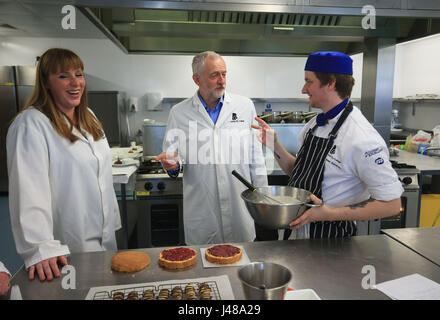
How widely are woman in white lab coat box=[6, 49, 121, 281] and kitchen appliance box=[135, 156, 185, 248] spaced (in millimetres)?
1106

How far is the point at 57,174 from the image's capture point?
146cm

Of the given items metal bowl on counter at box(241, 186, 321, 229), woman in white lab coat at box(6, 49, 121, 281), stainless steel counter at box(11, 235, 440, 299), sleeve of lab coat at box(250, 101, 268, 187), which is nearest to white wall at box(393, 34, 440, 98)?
sleeve of lab coat at box(250, 101, 268, 187)

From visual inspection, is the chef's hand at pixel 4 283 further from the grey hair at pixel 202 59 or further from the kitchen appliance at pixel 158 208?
the kitchen appliance at pixel 158 208

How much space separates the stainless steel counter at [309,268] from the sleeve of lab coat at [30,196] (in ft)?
0.30

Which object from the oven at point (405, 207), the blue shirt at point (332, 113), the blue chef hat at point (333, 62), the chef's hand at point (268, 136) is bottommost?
the oven at point (405, 207)

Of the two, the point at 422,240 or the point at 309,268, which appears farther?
the point at 422,240

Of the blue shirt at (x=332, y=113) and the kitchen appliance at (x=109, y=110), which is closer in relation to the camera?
the blue shirt at (x=332, y=113)

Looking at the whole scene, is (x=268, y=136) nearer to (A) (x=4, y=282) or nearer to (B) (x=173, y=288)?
(B) (x=173, y=288)

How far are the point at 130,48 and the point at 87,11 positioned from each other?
3.63 ft

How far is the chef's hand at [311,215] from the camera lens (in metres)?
1.28

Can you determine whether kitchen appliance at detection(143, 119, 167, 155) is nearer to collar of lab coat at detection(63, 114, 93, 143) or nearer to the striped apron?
collar of lab coat at detection(63, 114, 93, 143)

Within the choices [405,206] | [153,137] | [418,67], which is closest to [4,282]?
[153,137]

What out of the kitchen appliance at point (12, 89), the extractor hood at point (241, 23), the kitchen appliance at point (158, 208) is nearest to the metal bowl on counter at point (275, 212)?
the extractor hood at point (241, 23)

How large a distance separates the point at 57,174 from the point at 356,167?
1.30 metres
